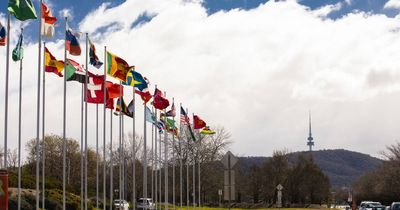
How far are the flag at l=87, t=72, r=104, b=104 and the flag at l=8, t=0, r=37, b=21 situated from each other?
22.9 ft

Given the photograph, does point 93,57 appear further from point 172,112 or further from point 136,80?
point 172,112

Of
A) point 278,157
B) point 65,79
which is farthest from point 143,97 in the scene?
point 278,157

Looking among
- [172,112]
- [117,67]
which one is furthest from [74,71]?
[172,112]

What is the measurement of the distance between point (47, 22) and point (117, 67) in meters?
5.03

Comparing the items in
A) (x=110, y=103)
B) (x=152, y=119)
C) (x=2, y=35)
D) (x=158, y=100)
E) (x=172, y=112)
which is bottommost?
(x=152, y=119)

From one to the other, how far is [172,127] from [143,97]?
921 cm

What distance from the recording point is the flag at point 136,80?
1277 inches

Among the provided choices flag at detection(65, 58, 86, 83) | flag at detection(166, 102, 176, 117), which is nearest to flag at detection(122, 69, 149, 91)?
flag at detection(65, 58, 86, 83)

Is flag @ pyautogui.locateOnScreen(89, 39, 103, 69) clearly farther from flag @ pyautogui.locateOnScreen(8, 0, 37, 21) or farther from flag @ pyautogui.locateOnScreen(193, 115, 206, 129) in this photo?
flag @ pyautogui.locateOnScreen(193, 115, 206, 129)

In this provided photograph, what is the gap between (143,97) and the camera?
119ft

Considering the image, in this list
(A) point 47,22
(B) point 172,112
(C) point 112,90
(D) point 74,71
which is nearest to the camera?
(A) point 47,22

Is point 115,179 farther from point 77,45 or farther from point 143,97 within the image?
point 77,45

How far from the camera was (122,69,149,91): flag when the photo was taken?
32438 millimetres

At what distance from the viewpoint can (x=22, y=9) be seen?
24.5 metres
